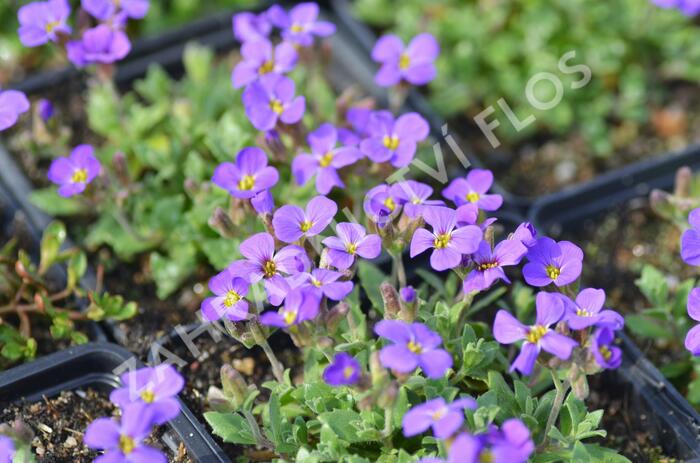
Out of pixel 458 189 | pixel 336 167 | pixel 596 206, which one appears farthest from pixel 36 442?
pixel 596 206

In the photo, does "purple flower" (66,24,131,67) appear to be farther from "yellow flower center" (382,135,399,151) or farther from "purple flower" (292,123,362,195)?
"yellow flower center" (382,135,399,151)

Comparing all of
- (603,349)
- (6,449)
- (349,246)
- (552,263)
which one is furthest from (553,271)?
(6,449)

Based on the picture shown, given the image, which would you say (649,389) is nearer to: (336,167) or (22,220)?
(336,167)

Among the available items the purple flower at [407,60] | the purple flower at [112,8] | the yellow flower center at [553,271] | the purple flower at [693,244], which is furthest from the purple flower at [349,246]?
the purple flower at [112,8]

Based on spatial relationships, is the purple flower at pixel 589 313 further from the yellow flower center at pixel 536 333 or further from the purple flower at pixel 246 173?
the purple flower at pixel 246 173

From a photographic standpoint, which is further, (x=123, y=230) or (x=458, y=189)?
(x=123, y=230)
